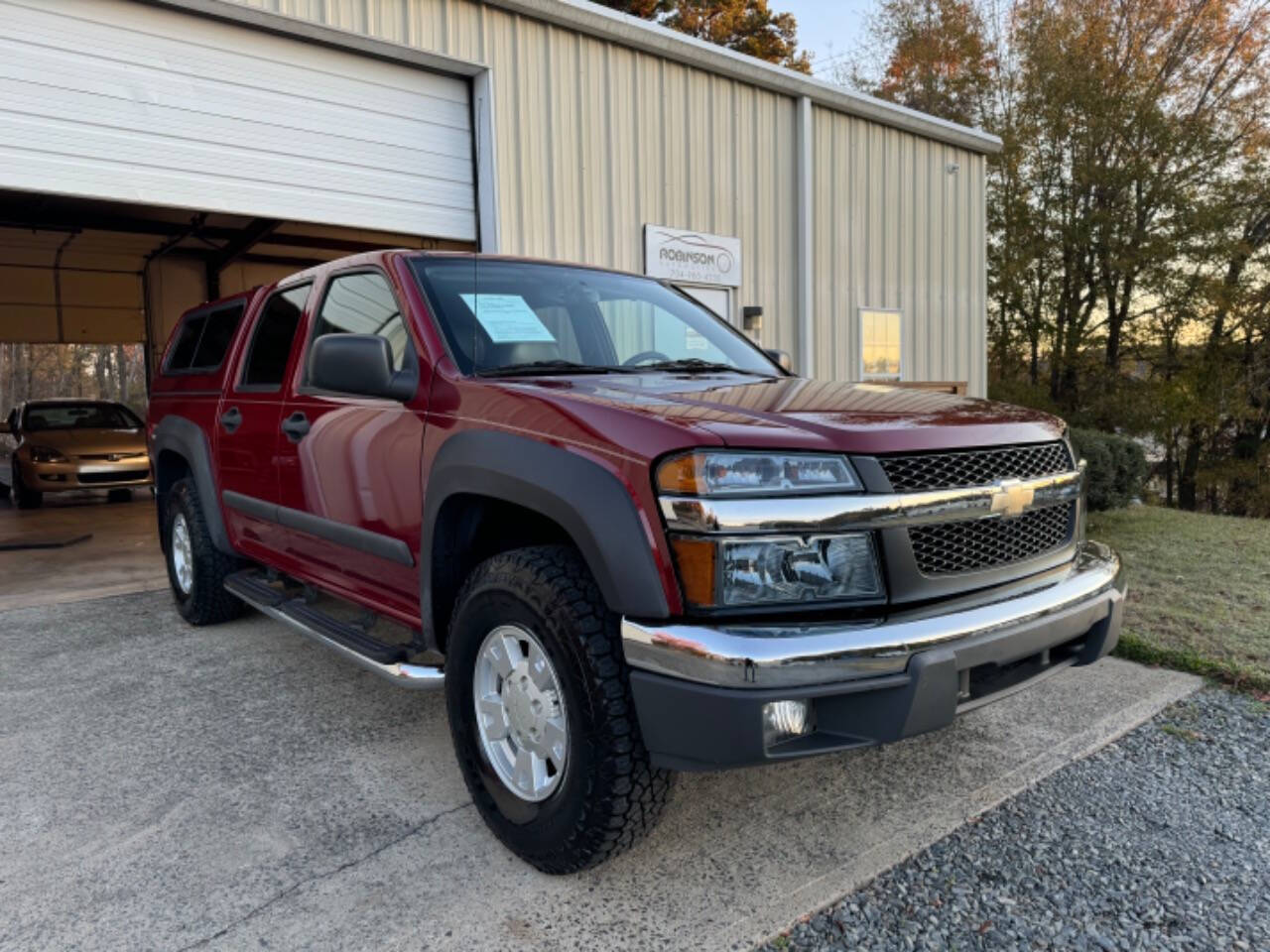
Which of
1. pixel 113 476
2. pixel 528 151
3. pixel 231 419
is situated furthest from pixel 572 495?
pixel 113 476

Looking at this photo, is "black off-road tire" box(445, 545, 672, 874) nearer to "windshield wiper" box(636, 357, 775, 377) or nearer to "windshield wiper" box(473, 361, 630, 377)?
"windshield wiper" box(473, 361, 630, 377)

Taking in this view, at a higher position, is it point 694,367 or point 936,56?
point 936,56

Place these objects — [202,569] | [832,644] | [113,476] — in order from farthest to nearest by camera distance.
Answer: [113,476] → [202,569] → [832,644]

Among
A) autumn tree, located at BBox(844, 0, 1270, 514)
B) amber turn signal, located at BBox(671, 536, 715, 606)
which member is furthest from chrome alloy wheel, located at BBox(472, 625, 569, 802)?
autumn tree, located at BBox(844, 0, 1270, 514)

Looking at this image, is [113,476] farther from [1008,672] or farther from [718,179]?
[1008,672]

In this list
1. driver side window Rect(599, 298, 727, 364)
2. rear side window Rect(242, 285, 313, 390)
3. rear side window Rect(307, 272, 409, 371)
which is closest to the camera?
rear side window Rect(307, 272, 409, 371)

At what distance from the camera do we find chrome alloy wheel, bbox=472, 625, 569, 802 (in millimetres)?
2330

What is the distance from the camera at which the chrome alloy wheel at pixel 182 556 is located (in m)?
4.86

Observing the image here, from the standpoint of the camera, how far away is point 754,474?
6.79ft

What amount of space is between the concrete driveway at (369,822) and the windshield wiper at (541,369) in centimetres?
140

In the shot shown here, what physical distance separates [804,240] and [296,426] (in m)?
6.79

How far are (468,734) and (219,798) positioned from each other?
0.97m

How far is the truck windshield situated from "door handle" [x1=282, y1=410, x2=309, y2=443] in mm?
822

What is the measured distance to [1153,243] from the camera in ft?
54.5
